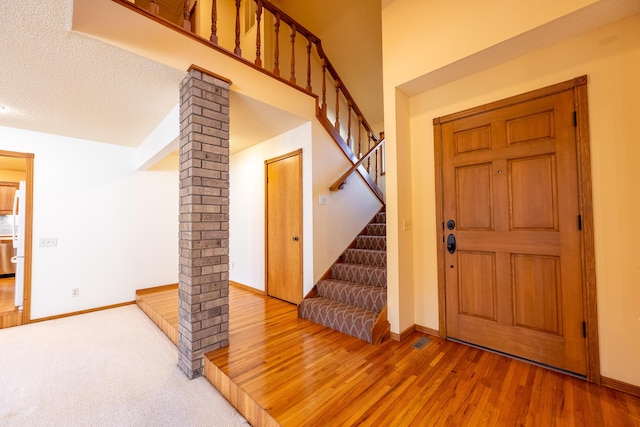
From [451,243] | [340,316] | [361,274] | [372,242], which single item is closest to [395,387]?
[340,316]

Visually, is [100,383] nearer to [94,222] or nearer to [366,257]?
[94,222]

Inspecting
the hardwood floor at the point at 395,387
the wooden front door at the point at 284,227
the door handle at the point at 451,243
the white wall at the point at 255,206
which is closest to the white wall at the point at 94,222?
the white wall at the point at 255,206

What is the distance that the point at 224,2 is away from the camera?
14.4ft

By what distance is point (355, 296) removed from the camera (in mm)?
2930

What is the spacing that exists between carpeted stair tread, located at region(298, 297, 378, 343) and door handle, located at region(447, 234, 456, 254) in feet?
3.21

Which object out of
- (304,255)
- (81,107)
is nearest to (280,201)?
(304,255)

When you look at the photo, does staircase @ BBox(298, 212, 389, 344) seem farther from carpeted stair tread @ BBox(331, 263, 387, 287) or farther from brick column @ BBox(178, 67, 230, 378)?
brick column @ BBox(178, 67, 230, 378)

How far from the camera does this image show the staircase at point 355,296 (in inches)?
99.7

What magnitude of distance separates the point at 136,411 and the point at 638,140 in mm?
3846

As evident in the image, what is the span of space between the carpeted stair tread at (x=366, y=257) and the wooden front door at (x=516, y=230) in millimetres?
886

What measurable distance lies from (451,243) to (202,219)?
7.59 feet

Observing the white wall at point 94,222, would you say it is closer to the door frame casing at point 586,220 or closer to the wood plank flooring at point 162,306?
the wood plank flooring at point 162,306

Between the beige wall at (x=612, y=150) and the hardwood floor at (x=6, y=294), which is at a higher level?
the beige wall at (x=612, y=150)

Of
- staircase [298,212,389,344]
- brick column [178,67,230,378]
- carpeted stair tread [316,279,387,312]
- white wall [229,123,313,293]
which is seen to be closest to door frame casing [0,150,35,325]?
white wall [229,123,313,293]
